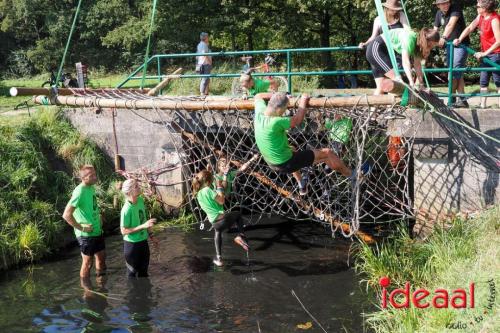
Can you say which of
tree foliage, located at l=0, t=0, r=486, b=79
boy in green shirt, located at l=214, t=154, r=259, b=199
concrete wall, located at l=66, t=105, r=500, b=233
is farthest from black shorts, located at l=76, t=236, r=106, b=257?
tree foliage, located at l=0, t=0, r=486, b=79

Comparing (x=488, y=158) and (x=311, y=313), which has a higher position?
(x=488, y=158)

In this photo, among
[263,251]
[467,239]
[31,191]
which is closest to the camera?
[467,239]

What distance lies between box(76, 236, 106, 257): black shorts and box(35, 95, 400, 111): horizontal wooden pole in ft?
7.35

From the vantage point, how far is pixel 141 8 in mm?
26562

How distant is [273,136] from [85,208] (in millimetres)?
2482

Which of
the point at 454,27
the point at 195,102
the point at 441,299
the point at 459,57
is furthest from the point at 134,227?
the point at 454,27

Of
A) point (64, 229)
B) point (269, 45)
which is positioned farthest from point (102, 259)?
point (269, 45)

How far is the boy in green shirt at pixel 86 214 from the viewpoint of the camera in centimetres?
668

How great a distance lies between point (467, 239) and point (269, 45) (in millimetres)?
20782

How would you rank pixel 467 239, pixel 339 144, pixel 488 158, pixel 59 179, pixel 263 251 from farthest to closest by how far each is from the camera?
1. pixel 59 179
2. pixel 263 251
3. pixel 339 144
4. pixel 488 158
5. pixel 467 239

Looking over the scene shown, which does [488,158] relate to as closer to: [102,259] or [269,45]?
[102,259]

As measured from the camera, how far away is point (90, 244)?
7.02m

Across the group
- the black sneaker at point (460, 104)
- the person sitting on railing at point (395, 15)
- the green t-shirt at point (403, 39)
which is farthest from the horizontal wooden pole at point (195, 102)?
the black sneaker at point (460, 104)

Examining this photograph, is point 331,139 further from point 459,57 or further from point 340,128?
point 459,57
